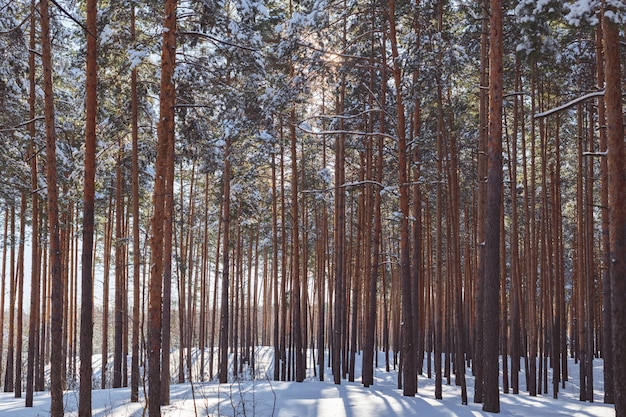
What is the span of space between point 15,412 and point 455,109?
11.6 metres

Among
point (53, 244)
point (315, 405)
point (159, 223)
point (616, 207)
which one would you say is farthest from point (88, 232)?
point (616, 207)

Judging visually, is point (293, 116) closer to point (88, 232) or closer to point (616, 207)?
point (88, 232)

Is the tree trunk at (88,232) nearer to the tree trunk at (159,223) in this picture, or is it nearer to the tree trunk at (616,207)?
the tree trunk at (159,223)

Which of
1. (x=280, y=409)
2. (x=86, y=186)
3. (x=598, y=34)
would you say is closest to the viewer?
(x=86, y=186)

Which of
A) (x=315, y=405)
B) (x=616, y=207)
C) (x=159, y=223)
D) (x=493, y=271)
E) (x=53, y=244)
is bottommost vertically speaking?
(x=315, y=405)

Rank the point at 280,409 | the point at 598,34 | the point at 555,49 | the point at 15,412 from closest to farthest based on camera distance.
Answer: the point at 555,49
the point at 280,409
the point at 15,412
the point at 598,34

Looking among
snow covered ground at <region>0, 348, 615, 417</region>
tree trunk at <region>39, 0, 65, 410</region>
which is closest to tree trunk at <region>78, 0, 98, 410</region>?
tree trunk at <region>39, 0, 65, 410</region>

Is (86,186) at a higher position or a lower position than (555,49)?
lower

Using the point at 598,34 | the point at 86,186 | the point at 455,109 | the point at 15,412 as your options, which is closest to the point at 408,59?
the point at 455,109

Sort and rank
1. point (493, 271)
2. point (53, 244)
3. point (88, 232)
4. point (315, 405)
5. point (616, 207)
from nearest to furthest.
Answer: point (616, 207) → point (88, 232) → point (53, 244) → point (493, 271) → point (315, 405)

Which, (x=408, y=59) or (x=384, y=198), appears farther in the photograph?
(x=384, y=198)

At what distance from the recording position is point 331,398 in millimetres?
11945

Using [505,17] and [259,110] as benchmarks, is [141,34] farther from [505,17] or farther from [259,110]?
[505,17]

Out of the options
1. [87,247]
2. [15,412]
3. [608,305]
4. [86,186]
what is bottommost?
[15,412]
